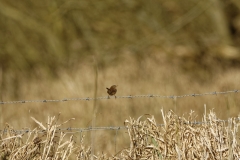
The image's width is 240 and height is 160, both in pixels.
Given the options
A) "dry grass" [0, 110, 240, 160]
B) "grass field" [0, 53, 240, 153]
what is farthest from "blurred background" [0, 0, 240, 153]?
"dry grass" [0, 110, 240, 160]

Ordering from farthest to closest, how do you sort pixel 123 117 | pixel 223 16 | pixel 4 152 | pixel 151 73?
1. pixel 223 16
2. pixel 151 73
3. pixel 123 117
4. pixel 4 152

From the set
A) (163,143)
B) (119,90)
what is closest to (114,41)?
(119,90)

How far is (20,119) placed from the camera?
6520 mm

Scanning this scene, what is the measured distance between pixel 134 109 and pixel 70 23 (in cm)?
317

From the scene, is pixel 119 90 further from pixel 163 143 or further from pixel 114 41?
pixel 163 143

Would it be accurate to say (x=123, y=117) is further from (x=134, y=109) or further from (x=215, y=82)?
(x=215, y=82)

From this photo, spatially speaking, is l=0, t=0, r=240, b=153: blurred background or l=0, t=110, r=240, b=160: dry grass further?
l=0, t=0, r=240, b=153: blurred background

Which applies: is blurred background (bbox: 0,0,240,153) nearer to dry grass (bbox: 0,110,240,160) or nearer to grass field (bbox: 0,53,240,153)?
grass field (bbox: 0,53,240,153)

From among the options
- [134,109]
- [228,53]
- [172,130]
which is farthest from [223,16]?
[172,130]

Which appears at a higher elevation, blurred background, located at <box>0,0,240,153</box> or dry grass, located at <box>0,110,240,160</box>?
blurred background, located at <box>0,0,240,153</box>

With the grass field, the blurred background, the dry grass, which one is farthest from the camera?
the blurred background

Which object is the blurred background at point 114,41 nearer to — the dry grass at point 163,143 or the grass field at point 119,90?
the grass field at point 119,90

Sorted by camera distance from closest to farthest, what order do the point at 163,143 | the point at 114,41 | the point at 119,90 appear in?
the point at 163,143 → the point at 119,90 → the point at 114,41

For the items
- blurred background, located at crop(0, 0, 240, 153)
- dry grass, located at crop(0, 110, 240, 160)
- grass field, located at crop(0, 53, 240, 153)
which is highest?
blurred background, located at crop(0, 0, 240, 153)
